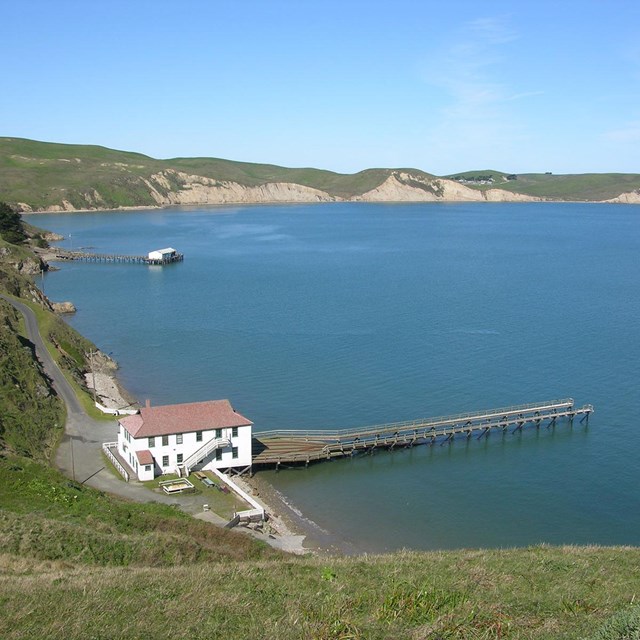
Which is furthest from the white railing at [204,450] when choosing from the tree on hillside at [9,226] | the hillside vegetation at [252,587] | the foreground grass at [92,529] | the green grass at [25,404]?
the tree on hillside at [9,226]

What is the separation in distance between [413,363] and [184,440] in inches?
1060

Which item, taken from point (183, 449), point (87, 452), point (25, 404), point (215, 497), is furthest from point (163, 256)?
point (215, 497)

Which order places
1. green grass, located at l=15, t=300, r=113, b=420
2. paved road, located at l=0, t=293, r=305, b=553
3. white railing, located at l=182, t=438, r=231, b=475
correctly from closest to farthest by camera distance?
paved road, located at l=0, t=293, r=305, b=553, white railing, located at l=182, t=438, r=231, b=475, green grass, located at l=15, t=300, r=113, b=420

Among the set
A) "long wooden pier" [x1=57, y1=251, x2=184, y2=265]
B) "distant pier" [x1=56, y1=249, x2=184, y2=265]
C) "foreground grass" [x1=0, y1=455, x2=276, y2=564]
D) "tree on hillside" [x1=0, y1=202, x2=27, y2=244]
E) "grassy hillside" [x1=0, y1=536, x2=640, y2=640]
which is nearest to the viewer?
"grassy hillside" [x1=0, y1=536, x2=640, y2=640]

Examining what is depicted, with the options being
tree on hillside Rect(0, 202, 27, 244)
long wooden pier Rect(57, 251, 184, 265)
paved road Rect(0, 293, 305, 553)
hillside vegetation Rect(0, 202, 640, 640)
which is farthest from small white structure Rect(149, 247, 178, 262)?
hillside vegetation Rect(0, 202, 640, 640)

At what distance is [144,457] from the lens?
→ 121 ft

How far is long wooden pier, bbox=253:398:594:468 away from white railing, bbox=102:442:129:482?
26.2 ft

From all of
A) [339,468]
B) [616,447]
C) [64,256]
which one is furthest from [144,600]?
[64,256]

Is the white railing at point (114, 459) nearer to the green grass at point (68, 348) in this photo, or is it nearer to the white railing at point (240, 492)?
the white railing at point (240, 492)

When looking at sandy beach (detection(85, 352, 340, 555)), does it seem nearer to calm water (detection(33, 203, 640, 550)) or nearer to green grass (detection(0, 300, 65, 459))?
calm water (detection(33, 203, 640, 550))

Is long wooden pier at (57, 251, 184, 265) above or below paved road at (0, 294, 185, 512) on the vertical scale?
above

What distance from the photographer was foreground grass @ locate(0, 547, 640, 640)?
1541 cm

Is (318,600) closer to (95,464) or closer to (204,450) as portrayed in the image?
(204,450)

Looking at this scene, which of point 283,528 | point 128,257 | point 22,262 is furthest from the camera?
point 128,257
